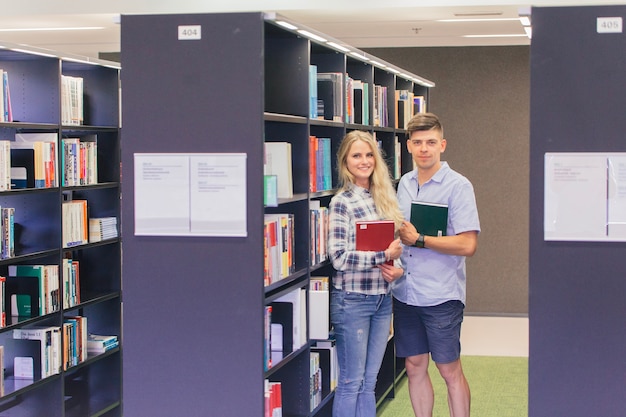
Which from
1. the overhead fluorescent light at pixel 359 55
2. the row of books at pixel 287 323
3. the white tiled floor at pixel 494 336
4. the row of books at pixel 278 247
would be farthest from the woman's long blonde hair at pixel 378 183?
the white tiled floor at pixel 494 336

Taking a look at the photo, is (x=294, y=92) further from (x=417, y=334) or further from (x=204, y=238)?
(x=417, y=334)

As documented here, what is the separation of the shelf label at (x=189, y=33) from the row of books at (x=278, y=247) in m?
0.87

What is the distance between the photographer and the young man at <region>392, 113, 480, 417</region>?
472cm

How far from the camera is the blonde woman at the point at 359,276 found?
4.64 meters

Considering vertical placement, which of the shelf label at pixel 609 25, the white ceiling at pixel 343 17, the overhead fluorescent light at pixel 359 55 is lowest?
the shelf label at pixel 609 25

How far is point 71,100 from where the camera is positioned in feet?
20.1

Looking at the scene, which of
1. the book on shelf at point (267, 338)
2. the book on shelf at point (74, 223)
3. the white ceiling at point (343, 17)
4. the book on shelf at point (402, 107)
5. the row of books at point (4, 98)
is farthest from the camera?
the white ceiling at point (343, 17)

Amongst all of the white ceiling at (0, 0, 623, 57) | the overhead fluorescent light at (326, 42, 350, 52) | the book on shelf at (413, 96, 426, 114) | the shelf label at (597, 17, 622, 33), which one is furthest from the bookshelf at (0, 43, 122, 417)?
the shelf label at (597, 17, 622, 33)

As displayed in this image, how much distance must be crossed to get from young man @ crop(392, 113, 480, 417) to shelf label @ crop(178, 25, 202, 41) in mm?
1333

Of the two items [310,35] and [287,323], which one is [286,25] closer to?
[310,35]

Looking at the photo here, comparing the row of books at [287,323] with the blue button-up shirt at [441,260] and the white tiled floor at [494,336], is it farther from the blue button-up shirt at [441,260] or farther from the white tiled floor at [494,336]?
the white tiled floor at [494,336]

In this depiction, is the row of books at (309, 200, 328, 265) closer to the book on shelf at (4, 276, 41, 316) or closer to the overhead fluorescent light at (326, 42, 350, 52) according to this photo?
the overhead fluorescent light at (326, 42, 350, 52)

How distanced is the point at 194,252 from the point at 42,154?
2.07 m

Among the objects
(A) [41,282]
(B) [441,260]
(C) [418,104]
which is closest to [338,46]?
(B) [441,260]
